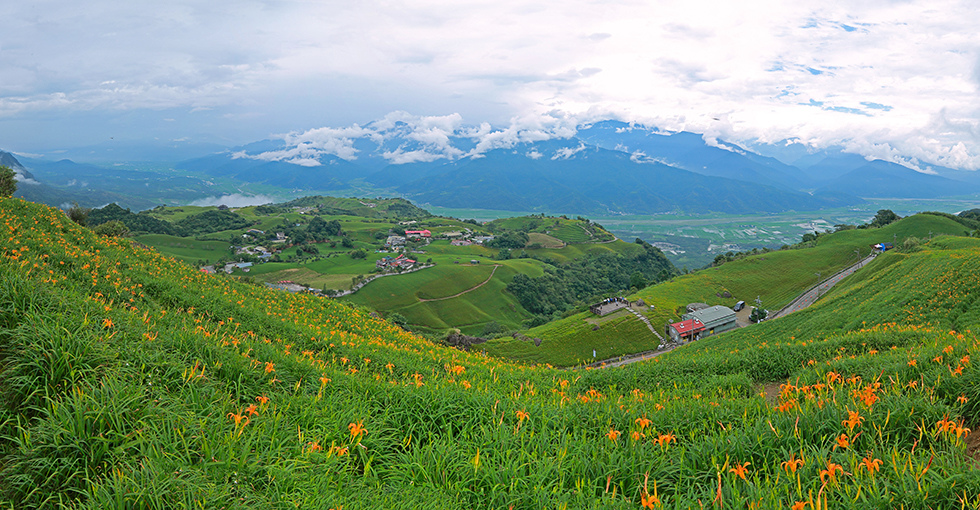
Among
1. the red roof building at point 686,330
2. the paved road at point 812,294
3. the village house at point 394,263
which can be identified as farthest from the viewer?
the village house at point 394,263

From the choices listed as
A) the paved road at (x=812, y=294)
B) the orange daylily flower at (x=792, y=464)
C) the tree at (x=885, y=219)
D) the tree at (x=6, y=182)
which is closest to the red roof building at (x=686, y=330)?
the paved road at (x=812, y=294)

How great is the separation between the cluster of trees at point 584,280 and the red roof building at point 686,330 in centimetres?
3173

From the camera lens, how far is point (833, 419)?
445cm

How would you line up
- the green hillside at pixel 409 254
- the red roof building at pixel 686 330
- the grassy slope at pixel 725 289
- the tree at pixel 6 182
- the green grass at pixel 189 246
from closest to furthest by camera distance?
the tree at pixel 6 182 < the grassy slope at pixel 725 289 < the red roof building at pixel 686 330 < the green hillside at pixel 409 254 < the green grass at pixel 189 246

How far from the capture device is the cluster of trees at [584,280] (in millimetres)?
102875

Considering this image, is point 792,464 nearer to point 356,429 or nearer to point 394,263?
point 356,429

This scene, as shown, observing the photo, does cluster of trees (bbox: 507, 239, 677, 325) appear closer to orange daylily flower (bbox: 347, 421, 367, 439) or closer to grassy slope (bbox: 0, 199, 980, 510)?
grassy slope (bbox: 0, 199, 980, 510)

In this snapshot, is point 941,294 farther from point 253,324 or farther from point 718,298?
point 718,298

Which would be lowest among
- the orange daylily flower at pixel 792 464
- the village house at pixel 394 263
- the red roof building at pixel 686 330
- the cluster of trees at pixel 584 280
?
the cluster of trees at pixel 584 280

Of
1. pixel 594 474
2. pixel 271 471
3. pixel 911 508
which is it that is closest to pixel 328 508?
pixel 271 471

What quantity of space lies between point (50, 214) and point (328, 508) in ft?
68.7

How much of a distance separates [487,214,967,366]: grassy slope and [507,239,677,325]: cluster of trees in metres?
22.2

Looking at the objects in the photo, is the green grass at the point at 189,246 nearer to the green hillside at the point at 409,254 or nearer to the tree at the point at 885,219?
the green hillside at the point at 409,254

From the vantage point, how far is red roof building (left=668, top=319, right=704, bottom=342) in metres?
55.6
